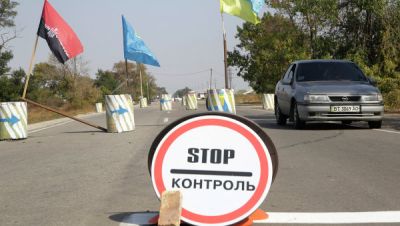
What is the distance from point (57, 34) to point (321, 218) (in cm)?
1106

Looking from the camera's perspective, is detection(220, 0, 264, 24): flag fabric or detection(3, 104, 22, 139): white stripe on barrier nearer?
detection(3, 104, 22, 139): white stripe on barrier

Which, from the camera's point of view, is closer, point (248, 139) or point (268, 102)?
point (248, 139)

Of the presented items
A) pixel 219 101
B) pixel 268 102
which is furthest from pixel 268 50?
pixel 219 101

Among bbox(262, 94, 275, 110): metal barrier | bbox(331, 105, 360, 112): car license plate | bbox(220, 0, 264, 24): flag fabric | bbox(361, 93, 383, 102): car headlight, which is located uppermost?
bbox(220, 0, 264, 24): flag fabric

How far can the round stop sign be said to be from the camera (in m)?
3.25

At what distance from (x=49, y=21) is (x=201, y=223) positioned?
38.1 feet

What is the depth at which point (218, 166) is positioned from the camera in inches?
128

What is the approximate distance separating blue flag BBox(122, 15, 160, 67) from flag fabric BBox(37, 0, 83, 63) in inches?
297

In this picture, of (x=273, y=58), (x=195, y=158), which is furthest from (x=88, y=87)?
(x=195, y=158)

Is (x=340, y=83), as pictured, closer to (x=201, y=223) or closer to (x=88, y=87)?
(x=201, y=223)

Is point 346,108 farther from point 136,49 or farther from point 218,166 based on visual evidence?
point 136,49

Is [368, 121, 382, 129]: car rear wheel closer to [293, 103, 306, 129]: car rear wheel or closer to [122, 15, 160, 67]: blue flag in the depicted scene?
[293, 103, 306, 129]: car rear wheel

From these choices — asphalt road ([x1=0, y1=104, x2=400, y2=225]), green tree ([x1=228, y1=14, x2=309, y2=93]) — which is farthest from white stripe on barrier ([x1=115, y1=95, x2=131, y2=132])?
green tree ([x1=228, y1=14, x2=309, y2=93])

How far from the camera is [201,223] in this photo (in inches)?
128
